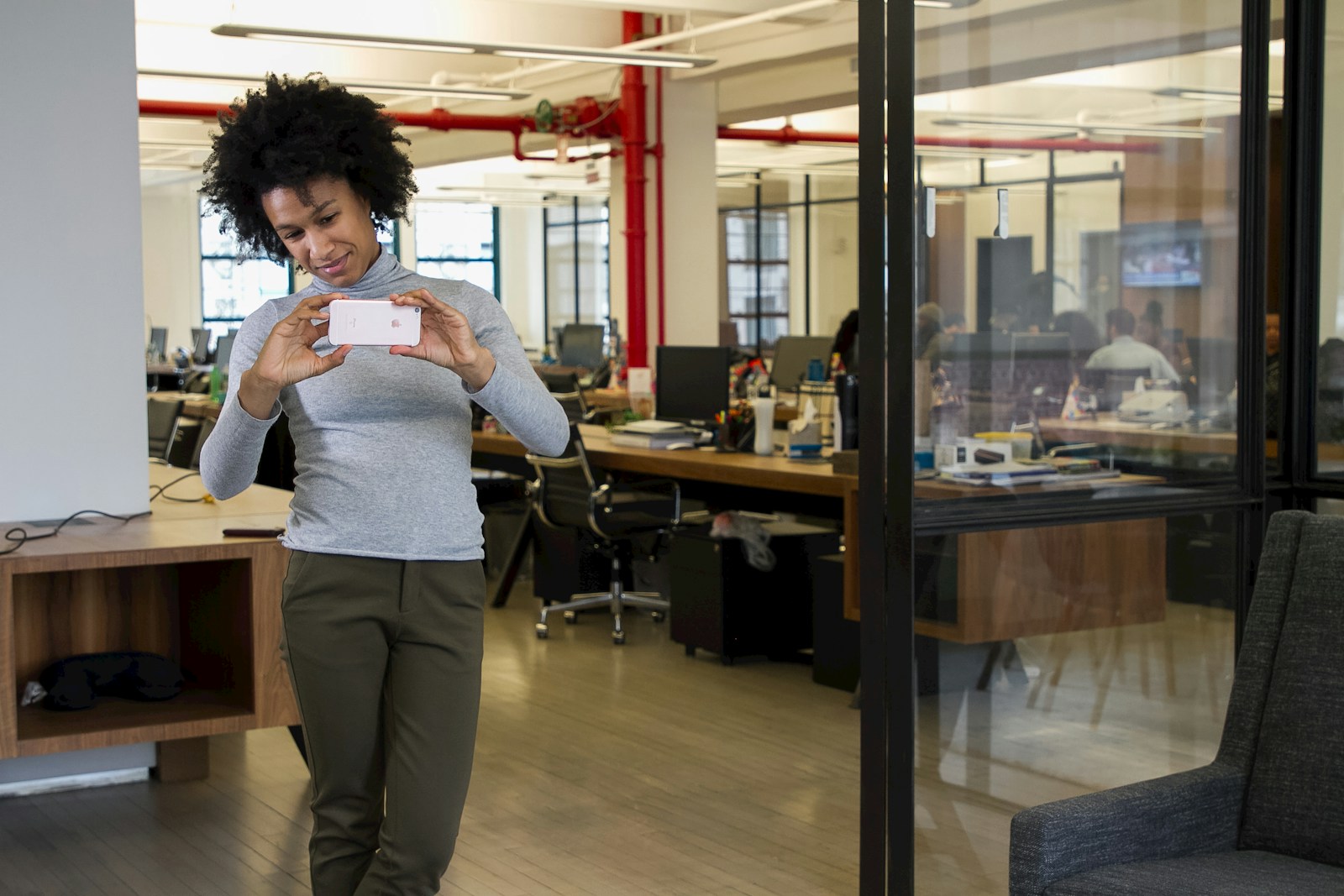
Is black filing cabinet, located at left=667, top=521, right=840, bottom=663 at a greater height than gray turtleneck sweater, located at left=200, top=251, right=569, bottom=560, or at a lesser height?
lesser

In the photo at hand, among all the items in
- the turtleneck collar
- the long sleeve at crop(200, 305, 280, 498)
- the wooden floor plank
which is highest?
the turtleneck collar

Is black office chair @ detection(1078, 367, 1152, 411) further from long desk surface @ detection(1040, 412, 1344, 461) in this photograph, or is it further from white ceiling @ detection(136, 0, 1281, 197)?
white ceiling @ detection(136, 0, 1281, 197)

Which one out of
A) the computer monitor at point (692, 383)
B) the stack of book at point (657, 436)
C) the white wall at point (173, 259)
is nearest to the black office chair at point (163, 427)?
the stack of book at point (657, 436)

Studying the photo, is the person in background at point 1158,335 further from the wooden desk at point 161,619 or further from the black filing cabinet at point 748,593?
the black filing cabinet at point 748,593

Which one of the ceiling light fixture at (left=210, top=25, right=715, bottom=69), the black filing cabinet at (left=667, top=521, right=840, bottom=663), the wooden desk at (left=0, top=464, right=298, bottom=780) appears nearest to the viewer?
the wooden desk at (left=0, top=464, right=298, bottom=780)

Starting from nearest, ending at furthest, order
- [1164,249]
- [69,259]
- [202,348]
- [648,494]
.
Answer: [1164,249], [69,259], [648,494], [202,348]

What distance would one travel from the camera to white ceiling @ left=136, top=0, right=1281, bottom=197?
117 inches

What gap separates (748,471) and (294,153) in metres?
3.74

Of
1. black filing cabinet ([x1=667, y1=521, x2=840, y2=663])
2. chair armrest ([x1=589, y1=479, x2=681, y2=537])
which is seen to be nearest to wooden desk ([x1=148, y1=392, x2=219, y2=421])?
chair armrest ([x1=589, y1=479, x2=681, y2=537])

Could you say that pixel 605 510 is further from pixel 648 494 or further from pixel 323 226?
pixel 323 226

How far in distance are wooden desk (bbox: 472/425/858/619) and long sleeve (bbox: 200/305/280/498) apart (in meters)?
2.60

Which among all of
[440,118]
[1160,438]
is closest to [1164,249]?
[1160,438]

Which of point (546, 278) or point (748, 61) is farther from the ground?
point (748, 61)

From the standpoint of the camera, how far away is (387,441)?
2205 mm
